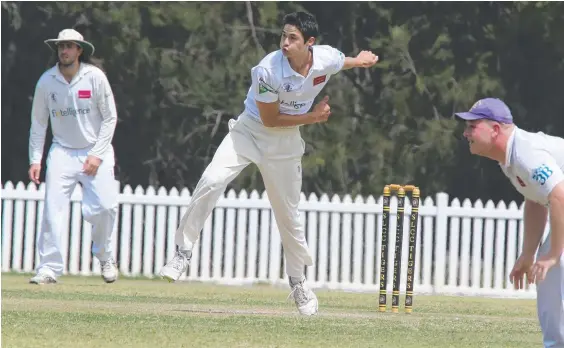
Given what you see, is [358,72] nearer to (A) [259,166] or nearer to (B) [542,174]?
(A) [259,166]

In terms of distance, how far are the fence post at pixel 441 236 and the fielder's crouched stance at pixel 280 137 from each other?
22.3 feet

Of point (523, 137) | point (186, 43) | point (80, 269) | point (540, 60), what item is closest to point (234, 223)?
point (80, 269)

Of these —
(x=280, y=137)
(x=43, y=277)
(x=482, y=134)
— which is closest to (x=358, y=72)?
(x=43, y=277)

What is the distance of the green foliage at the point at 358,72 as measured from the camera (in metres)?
19.3

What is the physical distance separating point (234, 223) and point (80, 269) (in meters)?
2.13

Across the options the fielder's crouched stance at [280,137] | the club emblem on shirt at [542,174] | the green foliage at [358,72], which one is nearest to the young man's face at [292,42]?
the fielder's crouched stance at [280,137]

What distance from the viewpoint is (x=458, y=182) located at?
19.8 m

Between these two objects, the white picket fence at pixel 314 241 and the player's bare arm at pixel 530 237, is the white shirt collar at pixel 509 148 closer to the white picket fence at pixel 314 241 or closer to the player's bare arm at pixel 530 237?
the player's bare arm at pixel 530 237

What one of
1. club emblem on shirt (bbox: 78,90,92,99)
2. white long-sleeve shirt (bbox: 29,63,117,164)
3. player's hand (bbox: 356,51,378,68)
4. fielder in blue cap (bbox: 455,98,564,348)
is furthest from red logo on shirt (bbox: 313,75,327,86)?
club emblem on shirt (bbox: 78,90,92,99)

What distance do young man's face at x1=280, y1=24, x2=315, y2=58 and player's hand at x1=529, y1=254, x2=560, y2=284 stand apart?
10.5 ft

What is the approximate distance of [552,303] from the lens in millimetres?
7023

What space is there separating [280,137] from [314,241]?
736 cm

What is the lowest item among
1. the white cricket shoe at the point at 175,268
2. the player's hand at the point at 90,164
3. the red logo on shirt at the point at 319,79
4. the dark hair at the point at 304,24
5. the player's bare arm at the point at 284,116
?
the white cricket shoe at the point at 175,268

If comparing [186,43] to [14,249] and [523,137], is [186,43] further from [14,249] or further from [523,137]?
[523,137]
